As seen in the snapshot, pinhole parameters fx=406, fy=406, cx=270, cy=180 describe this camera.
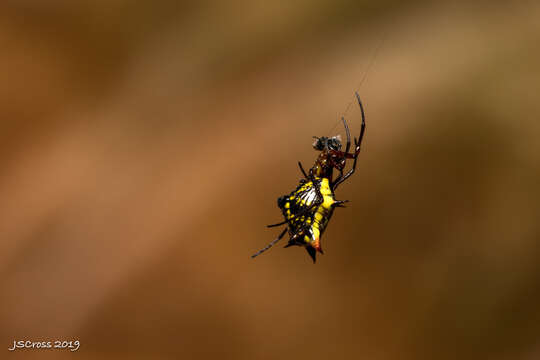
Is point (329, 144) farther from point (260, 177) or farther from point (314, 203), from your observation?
point (260, 177)

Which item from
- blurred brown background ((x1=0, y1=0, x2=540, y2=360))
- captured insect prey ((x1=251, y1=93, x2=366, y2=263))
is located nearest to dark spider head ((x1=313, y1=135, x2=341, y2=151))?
captured insect prey ((x1=251, y1=93, x2=366, y2=263))

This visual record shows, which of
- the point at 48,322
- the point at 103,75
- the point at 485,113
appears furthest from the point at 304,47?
the point at 48,322

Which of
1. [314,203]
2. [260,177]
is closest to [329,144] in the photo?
[314,203]

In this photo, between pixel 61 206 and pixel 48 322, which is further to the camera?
pixel 61 206

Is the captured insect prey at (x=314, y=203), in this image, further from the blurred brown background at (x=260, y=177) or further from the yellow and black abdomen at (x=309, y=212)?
the blurred brown background at (x=260, y=177)

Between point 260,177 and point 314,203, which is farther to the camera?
point 260,177

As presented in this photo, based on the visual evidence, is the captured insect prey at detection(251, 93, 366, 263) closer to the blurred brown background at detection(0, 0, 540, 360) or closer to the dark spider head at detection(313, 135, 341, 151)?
the dark spider head at detection(313, 135, 341, 151)

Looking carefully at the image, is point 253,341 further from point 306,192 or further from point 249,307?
point 306,192

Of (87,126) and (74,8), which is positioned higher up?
(74,8)
